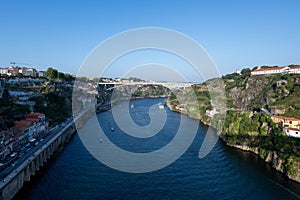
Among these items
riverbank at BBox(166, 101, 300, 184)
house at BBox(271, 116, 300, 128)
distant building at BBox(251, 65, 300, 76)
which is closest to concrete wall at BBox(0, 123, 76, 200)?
riverbank at BBox(166, 101, 300, 184)

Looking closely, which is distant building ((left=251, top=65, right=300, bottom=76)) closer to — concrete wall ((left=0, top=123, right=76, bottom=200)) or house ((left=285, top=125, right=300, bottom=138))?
house ((left=285, top=125, right=300, bottom=138))

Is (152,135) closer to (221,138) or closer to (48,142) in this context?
(221,138)

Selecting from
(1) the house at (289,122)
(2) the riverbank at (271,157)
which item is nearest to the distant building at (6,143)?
(2) the riverbank at (271,157)

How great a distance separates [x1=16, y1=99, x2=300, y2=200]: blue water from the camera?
6102 mm

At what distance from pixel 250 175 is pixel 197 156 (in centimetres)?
193

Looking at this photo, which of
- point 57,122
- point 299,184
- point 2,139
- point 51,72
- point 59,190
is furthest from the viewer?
point 51,72

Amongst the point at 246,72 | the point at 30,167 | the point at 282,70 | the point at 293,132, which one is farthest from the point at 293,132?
the point at 246,72

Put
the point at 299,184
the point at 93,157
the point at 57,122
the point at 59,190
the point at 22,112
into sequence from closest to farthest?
the point at 59,190 < the point at 299,184 < the point at 93,157 < the point at 22,112 < the point at 57,122

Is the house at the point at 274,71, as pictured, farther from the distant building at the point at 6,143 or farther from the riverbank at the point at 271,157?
the distant building at the point at 6,143

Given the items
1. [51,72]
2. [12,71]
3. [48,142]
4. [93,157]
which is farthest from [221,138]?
[12,71]

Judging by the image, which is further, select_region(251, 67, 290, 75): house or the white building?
select_region(251, 67, 290, 75): house

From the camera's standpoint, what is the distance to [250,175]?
7516mm

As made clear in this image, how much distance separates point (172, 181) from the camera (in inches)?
267

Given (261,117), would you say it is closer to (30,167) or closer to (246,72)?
(30,167)
